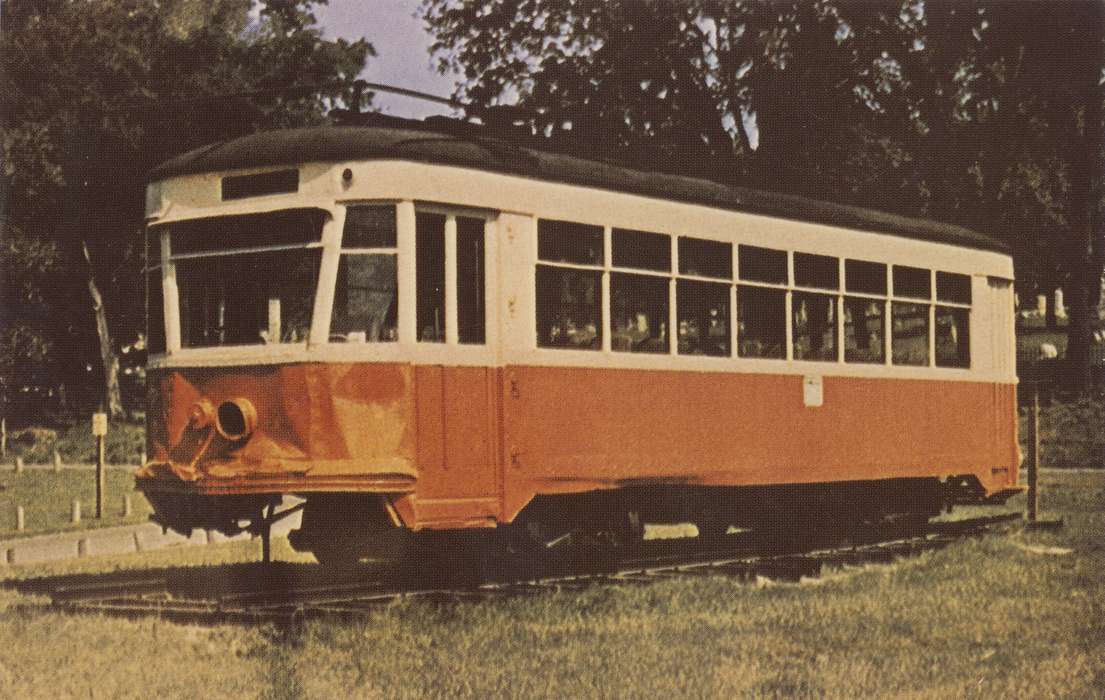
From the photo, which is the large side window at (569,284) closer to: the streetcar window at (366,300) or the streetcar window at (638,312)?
the streetcar window at (638,312)

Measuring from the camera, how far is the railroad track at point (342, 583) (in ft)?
34.9

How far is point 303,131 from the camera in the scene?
1141cm

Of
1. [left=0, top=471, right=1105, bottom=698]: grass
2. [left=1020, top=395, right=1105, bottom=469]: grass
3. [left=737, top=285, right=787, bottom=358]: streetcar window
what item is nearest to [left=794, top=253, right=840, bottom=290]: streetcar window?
[left=737, top=285, right=787, bottom=358]: streetcar window

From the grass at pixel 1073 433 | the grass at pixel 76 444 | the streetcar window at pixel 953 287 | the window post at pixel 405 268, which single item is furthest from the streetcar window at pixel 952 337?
the grass at pixel 76 444

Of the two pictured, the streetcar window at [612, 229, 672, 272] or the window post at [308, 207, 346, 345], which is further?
the streetcar window at [612, 229, 672, 272]

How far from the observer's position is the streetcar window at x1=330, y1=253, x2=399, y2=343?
35.9 feet

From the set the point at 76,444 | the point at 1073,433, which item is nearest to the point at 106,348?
the point at 76,444

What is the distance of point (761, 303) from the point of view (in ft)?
46.1

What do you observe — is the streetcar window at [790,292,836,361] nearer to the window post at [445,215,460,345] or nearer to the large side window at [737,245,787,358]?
the large side window at [737,245,787,358]

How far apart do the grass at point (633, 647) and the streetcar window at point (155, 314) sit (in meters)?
1.98

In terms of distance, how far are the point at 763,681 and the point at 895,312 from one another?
25.5ft

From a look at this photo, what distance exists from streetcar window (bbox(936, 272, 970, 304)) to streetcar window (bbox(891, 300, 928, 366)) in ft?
1.40

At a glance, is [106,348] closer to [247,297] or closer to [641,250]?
[641,250]

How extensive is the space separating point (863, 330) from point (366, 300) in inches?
241
